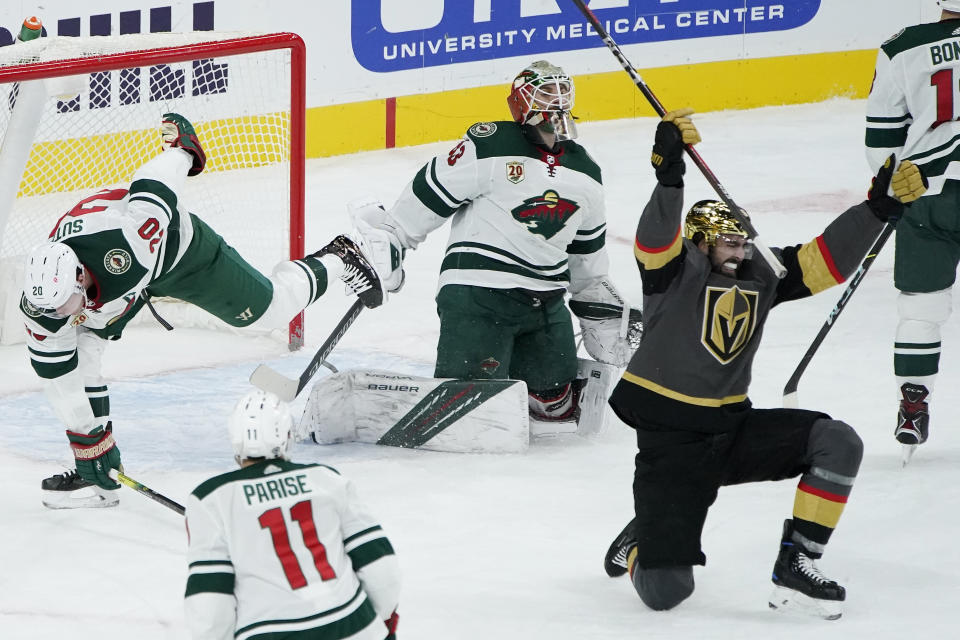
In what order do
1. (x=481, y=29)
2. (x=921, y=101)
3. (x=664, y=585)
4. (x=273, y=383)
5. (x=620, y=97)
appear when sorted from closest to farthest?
(x=273, y=383) → (x=664, y=585) → (x=921, y=101) → (x=481, y=29) → (x=620, y=97)

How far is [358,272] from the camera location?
13.9ft

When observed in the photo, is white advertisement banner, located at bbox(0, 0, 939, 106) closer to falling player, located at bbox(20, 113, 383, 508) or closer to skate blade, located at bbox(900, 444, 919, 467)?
falling player, located at bbox(20, 113, 383, 508)

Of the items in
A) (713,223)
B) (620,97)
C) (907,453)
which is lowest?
(907,453)

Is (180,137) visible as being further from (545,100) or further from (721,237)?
(721,237)

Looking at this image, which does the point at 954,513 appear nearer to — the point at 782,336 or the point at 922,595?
the point at 922,595

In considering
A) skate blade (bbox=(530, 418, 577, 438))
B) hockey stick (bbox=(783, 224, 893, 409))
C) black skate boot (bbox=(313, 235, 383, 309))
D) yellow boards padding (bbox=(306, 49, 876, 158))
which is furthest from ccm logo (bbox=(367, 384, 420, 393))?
yellow boards padding (bbox=(306, 49, 876, 158))

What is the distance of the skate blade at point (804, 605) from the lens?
2850 millimetres

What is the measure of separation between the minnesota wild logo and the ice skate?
1032mm

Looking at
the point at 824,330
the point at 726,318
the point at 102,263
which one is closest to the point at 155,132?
the point at 102,263

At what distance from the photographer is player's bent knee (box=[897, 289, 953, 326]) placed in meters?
3.81

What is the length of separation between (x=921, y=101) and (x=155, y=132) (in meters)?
3.48

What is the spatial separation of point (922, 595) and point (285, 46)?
10.5 feet

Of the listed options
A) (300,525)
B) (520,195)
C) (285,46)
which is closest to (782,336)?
(520,195)

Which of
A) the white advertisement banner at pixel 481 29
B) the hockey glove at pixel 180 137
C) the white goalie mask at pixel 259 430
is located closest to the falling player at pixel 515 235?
the hockey glove at pixel 180 137
